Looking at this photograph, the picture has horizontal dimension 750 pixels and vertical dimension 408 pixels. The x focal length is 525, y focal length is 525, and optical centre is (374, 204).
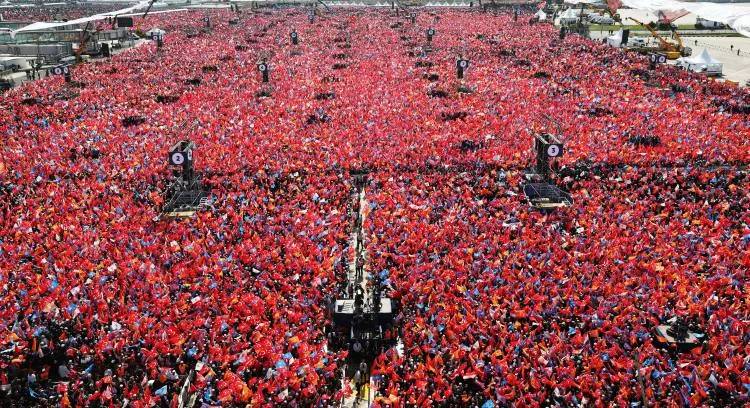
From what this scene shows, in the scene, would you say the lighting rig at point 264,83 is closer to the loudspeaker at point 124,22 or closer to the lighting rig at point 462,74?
the lighting rig at point 462,74

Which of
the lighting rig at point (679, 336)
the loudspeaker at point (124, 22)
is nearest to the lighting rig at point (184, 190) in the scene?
the lighting rig at point (679, 336)

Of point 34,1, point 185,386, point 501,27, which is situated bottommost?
point 185,386

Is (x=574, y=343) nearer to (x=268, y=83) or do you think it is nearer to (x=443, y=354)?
(x=443, y=354)

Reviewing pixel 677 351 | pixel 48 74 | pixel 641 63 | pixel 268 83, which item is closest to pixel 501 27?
pixel 641 63

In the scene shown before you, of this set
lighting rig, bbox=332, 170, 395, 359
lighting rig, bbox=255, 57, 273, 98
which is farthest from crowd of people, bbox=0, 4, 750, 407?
Answer: lighting rig, bbox=255, 57, 273, 98

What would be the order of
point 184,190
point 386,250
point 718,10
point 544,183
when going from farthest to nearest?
1. point 718,10
2. point 544,183
3. point 184,190
4. point 386,250

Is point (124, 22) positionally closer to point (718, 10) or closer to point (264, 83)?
point (264, 83)

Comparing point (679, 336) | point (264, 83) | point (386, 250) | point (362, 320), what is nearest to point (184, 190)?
point (386, 250)
